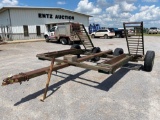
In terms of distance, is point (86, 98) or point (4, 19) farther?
point (4, 19)

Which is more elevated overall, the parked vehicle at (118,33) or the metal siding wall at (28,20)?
the metal siding wall at (28,20)

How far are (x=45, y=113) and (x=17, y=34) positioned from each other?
22332mm

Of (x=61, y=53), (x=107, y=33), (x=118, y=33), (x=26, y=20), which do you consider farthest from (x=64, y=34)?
(x=118, y=33)

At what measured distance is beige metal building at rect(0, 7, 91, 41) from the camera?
23.3 meters

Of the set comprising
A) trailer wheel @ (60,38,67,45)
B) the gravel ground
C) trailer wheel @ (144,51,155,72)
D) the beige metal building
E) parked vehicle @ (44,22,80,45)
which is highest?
the beige metal building

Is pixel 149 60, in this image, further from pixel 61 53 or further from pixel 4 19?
pixel 4 19

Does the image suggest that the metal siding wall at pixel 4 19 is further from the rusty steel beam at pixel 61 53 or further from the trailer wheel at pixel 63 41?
the rusty steel beam at pixel 61 53

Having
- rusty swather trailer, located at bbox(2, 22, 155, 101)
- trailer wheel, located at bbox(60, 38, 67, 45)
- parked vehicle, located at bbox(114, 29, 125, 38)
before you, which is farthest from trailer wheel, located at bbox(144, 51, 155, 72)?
parked vehicle, located at bbox(114, 29, 125, 38)

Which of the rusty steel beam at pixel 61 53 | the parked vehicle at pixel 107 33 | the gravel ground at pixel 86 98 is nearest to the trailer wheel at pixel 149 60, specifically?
the gravel ground at pixel 86 98

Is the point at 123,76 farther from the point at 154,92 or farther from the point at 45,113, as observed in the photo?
the point at 45,113

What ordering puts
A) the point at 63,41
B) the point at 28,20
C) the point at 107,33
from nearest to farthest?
the point at 63,41 < the point at 28,20 < the point at 107,33

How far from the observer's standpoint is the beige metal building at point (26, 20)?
2331 centimetres

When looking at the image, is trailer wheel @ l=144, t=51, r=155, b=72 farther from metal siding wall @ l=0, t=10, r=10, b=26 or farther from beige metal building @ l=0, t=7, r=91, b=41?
metal siding wall @ l=0, t=10, r=10, b=26

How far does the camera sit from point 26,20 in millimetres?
24547
